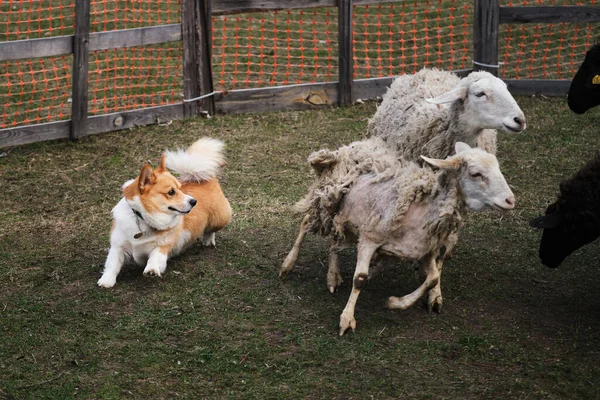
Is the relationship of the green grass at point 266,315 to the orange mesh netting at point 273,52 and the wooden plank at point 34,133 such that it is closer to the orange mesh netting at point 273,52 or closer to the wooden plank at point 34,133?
the wooden plank at point 34,133

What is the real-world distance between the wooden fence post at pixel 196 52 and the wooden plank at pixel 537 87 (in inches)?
151

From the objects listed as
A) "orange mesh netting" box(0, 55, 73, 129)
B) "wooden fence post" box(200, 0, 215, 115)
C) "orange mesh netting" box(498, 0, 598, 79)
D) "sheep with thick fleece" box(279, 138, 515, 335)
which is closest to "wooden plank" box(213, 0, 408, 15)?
"wooden fence post" box(200, 0, 215, 115)

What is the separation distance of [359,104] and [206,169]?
4378 millimetres

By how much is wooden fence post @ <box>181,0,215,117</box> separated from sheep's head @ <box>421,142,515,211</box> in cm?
543

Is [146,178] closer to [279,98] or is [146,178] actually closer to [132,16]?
[279,98]

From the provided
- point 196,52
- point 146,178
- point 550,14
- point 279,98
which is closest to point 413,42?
point 550,14

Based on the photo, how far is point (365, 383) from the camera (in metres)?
4.89

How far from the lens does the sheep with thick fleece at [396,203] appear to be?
529 cm

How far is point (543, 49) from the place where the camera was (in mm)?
12914

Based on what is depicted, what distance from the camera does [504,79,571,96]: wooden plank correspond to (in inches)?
432

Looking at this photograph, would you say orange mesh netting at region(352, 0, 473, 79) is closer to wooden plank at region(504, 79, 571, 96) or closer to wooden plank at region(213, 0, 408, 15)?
wooden plank at region(504, 79, 571, 96)

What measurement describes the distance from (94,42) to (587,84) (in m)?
5.12

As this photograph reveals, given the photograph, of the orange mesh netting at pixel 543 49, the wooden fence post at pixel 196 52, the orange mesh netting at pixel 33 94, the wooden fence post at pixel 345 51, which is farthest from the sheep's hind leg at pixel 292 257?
the orange mesh netting at pixel 543 49

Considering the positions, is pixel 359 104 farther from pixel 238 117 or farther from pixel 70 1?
pixel 70 1
